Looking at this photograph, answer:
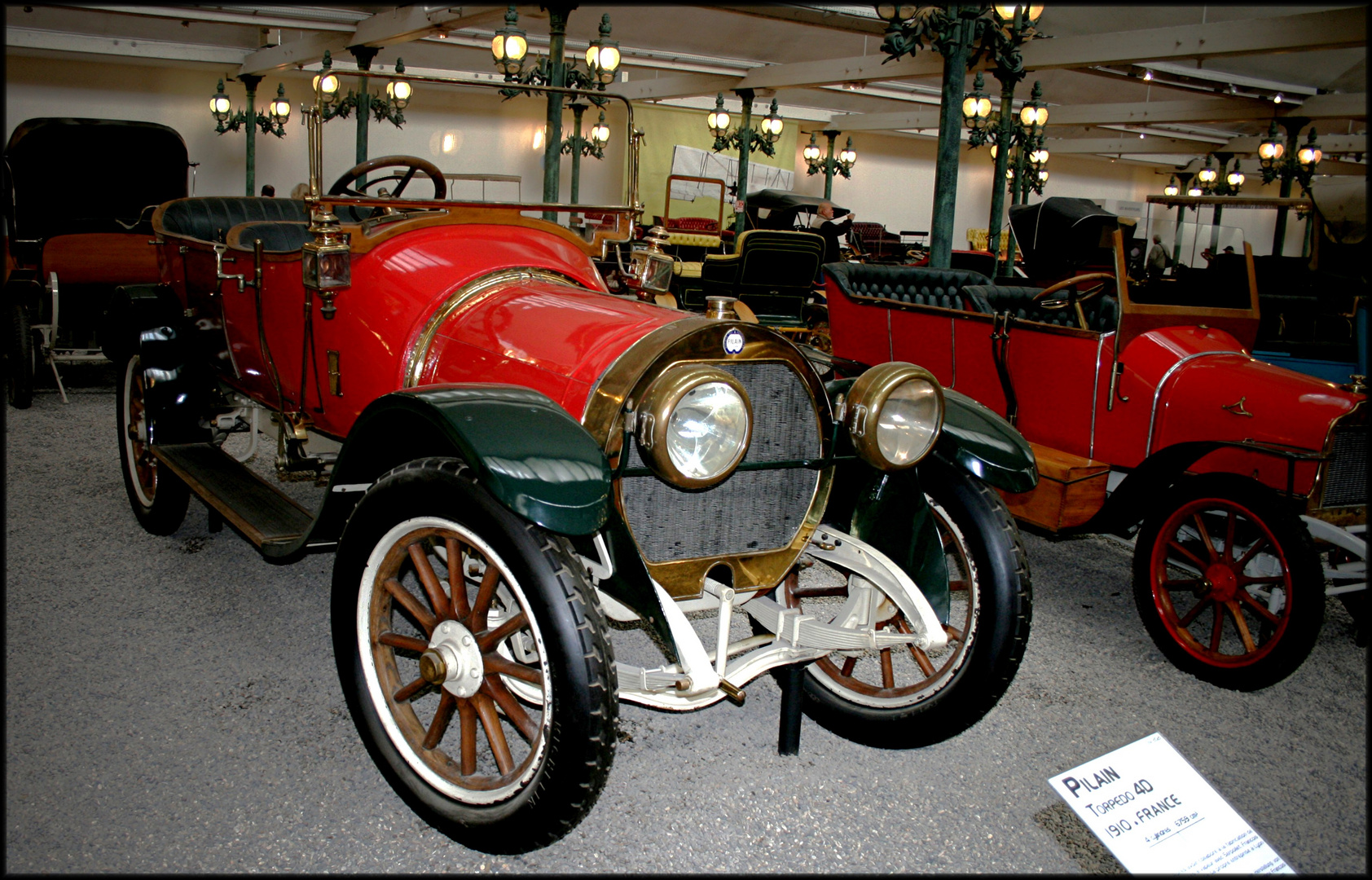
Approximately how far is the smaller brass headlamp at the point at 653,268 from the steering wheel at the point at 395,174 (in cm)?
82

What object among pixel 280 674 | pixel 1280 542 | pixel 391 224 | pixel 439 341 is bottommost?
pixel 280 674

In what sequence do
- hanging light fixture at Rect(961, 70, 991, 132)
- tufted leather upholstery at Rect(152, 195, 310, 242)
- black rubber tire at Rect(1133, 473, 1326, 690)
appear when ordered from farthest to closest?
1. hanging light fixture at Rect(961, 70, 991, 132)
2. tufted leather upholstery at Rect(152, 195, 310, 242)
3. black rubber tire at Rect(1133, 473, 1326, 690)

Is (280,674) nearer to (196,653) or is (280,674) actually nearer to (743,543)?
(196,653)

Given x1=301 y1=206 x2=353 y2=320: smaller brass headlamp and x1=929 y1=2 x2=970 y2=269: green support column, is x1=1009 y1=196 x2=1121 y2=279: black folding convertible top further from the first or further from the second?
x1=301 y1=206 x2=353 y2=320: smaller brass headlamp

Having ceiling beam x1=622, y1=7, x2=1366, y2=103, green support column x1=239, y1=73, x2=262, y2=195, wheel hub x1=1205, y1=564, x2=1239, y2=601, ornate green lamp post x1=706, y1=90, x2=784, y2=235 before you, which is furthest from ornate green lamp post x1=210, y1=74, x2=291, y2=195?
wheel hub x1=1205, y1=564, x2=1239, y2=601

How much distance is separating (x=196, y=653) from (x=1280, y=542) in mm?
2948

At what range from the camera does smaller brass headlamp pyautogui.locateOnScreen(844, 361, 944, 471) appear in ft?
6.15

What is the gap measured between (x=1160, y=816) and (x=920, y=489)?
780mm

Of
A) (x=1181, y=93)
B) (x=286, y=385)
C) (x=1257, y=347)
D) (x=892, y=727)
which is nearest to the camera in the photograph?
(x=892, y=727)

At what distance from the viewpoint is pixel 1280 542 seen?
254cm

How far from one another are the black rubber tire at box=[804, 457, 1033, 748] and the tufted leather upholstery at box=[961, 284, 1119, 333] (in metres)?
1.72

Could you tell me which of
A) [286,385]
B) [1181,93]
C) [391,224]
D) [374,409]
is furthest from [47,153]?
[1181,93]

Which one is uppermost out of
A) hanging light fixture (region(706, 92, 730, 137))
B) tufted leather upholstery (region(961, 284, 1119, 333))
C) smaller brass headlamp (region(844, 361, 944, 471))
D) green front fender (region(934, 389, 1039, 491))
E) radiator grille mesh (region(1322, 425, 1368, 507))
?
hanging light fixture (region(706, 92, 730, 137))

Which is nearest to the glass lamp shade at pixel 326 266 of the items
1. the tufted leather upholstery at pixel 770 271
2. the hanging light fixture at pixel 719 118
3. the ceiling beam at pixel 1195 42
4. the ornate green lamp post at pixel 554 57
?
the tufted leather upholstery at pixel 770 271
